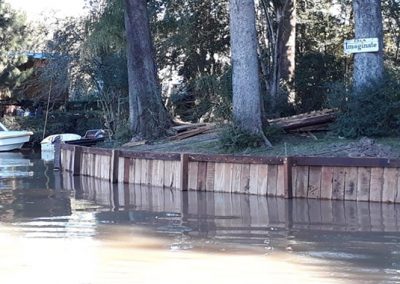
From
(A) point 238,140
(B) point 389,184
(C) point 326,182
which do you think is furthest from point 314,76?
(B) point 389,184

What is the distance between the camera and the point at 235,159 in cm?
1441

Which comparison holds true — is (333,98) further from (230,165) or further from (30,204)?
(30,204)

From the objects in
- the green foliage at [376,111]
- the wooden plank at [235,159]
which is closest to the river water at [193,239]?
the wooden plank at [235,159]

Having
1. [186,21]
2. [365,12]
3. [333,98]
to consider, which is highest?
[186,21]

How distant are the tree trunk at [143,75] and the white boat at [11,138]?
15328mm

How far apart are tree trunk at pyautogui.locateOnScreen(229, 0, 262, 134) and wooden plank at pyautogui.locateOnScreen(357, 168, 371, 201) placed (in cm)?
382

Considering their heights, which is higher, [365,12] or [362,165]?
[365,12]

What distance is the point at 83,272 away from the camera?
26.2 ft

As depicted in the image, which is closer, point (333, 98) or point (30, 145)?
point (333, 98)

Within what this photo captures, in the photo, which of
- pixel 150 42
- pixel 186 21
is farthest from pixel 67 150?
pixel 186 21

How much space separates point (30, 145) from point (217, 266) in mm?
31369

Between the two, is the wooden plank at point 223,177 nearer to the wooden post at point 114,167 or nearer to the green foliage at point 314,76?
the wooden post at point 114,167

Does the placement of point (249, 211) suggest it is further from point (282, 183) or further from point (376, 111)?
point (376, 111)

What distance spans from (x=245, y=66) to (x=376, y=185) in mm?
5022
